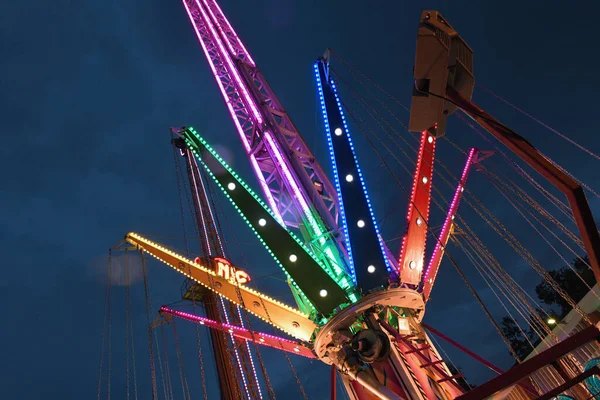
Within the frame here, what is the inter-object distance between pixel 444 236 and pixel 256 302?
20.3 ft

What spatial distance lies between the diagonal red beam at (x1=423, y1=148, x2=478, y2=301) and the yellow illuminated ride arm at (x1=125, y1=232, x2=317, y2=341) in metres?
3.57

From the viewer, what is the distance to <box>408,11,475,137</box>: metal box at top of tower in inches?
182

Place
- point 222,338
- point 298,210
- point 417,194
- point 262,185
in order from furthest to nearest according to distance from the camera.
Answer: point 222,338
point 262,185
point 298,210
point 417,194

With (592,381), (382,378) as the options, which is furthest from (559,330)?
(592,381)

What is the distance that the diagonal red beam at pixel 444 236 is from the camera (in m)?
13.2

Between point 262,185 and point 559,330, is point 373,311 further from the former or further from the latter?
point 559,330

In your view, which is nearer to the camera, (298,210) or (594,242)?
(594,242)

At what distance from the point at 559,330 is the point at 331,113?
12319mm

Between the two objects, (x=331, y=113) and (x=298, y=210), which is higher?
(x=331, y=113)

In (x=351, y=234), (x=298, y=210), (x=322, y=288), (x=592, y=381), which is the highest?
(x=298, y=210)

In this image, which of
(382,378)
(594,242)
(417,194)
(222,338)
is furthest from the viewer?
(222,338)

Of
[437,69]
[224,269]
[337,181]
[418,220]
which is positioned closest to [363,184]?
[337,181]

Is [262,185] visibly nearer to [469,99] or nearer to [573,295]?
[469,99]

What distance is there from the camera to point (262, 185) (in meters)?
16.1
